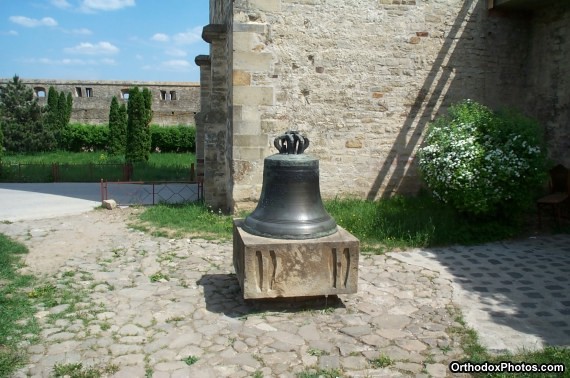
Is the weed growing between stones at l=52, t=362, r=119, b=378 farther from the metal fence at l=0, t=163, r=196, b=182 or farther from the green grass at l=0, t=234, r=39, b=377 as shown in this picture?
the metal fence at l=0, t=163, r=196, b=182

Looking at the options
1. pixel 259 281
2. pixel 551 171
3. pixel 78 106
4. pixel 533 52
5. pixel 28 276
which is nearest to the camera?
pixel 259 281

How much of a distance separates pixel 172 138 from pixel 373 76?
1729cm

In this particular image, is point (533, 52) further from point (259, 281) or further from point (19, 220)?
point (19, 220)

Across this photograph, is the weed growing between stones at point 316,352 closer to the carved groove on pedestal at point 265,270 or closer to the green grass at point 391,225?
the carved groove on pedestal at point 265,270

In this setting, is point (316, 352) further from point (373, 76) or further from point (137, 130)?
point (137, 130)

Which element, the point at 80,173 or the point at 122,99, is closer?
the point at 80,173

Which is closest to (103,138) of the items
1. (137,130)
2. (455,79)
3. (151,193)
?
(137,130)

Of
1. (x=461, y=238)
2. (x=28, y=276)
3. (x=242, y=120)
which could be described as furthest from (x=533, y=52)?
(x=28, y=276)

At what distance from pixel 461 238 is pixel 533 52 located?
4.51 m

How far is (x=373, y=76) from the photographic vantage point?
8.34 meters

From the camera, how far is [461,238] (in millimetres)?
6859

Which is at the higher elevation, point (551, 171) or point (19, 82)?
point (19, 82)

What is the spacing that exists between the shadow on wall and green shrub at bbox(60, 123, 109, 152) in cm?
1872

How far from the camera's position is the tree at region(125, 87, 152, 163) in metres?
18.0
